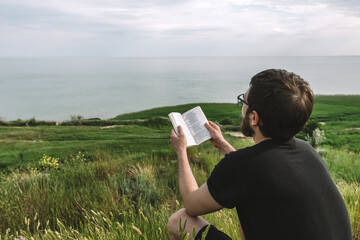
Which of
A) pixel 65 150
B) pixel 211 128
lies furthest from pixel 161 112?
pixel 211 128

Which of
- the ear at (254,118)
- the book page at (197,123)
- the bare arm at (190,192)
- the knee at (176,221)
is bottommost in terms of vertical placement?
the knee at (176,221)

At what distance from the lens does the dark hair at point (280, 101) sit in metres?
1.88

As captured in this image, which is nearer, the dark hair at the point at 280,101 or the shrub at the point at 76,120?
the dark hair at the point at 280,101

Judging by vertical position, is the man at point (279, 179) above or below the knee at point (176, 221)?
above

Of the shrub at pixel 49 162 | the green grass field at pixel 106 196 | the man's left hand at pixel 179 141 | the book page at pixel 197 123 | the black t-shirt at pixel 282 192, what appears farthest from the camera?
the shrub at pixel 49 162

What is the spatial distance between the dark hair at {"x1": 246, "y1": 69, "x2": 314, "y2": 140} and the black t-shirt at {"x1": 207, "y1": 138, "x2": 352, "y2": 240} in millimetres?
109

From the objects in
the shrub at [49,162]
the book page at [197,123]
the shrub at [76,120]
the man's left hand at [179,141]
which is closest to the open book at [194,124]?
the book page at [197,123]

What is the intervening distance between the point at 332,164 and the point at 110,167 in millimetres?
5264

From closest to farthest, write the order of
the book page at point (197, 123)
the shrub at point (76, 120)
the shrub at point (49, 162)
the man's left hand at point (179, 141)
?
the man's left hand at point (179, 141) < the book page at point (197, 123) < the shrub at point (49, 162) < the shrub at point (76, 120)

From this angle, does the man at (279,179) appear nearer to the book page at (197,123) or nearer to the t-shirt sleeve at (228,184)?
the t-shirt sleeve at (228,184)

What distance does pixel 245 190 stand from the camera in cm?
188

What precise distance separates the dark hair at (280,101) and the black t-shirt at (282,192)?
0.36ft

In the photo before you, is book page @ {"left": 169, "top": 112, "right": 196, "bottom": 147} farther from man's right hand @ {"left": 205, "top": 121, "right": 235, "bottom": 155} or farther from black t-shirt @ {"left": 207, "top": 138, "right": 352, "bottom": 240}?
black t-shirt @ {"left": 207, "top": 138, "right": 352, "bottom": 240}

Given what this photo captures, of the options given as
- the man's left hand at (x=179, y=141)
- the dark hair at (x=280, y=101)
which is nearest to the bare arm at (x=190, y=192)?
the man's left hand at (x=179, y=141)
